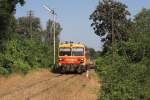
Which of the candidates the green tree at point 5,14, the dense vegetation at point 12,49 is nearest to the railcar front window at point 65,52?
the dense vegetation at point 12,49

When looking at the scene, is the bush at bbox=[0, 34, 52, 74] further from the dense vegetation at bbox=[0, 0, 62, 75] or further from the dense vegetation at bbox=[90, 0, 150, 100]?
the dense vegetation at bbox=[90, 0, 150, 100]

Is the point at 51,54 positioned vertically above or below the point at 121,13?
below

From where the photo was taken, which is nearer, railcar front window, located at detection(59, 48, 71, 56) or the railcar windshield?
the railcar windshield

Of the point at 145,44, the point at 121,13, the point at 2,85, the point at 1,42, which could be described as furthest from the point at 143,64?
the point at 121,13

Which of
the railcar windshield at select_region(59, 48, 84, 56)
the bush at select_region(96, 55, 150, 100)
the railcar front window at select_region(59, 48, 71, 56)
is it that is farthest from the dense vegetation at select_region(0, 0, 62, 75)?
the bush at select_region(96, 55, 150, 100)

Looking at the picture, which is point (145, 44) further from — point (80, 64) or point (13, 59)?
point (80, 64)

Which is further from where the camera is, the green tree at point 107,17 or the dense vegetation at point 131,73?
the green tree at point 107,17

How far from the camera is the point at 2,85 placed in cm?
3219

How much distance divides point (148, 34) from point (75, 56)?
68.4 ft

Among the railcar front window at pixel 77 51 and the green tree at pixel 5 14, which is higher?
the green tree at pixel 5 14

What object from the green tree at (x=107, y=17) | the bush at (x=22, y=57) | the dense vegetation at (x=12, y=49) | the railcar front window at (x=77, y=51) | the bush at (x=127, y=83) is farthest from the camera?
the green tree at (x=107, y=17)

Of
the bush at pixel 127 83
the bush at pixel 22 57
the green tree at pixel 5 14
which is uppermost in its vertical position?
the green tree at pixel 5 14

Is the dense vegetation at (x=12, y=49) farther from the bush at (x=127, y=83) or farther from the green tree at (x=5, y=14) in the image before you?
the bush at (x=127, y=83)

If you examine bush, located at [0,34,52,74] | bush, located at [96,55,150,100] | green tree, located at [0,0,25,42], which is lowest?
bush, located at [96,55,150,100]
